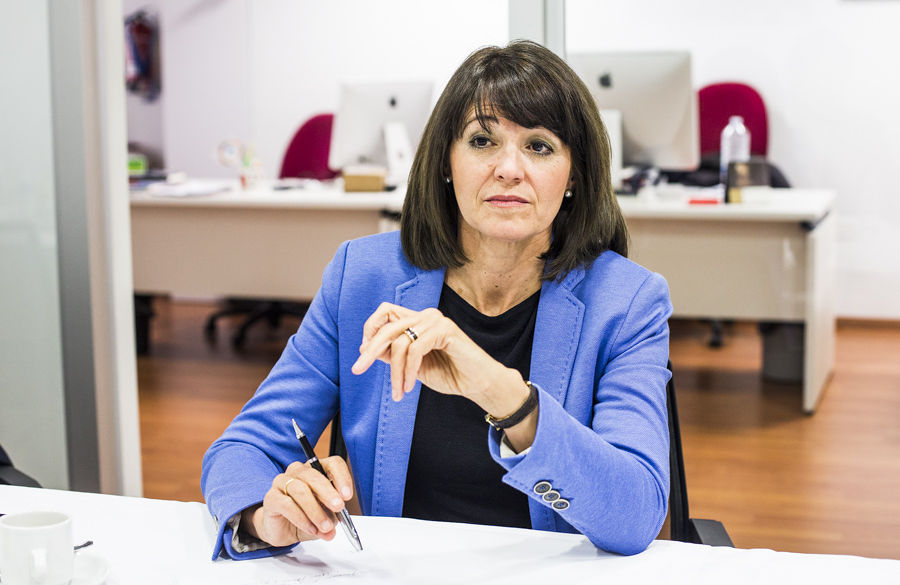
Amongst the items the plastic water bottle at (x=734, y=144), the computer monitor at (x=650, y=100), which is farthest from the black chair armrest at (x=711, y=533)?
the plastic water bottle at (x=734, y=144)

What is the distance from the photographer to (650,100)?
11.5 feet

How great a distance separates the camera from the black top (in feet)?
4.59

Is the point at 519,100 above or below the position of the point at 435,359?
above

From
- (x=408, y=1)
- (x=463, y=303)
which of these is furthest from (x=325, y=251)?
(x=463, y=303)

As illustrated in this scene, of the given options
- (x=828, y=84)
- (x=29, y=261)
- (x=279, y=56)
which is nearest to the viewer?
(x=29, y=261)

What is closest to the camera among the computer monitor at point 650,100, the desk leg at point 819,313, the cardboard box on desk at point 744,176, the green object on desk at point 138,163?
the desk leg at point 819,313

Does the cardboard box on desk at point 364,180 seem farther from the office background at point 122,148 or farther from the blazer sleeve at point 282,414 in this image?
the blazer sleeve at point 282,414

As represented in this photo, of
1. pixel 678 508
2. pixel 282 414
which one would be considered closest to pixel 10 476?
pixel 282 414

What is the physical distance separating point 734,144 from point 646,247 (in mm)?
632

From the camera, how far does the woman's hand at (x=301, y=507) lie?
1.11m

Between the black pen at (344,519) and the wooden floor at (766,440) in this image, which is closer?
the black pen at (344,519)

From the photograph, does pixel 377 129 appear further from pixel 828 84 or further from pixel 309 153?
pixel 828 84

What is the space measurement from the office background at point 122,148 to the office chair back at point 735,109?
1.8 inches

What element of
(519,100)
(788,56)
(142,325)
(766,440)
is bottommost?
(766,440)
